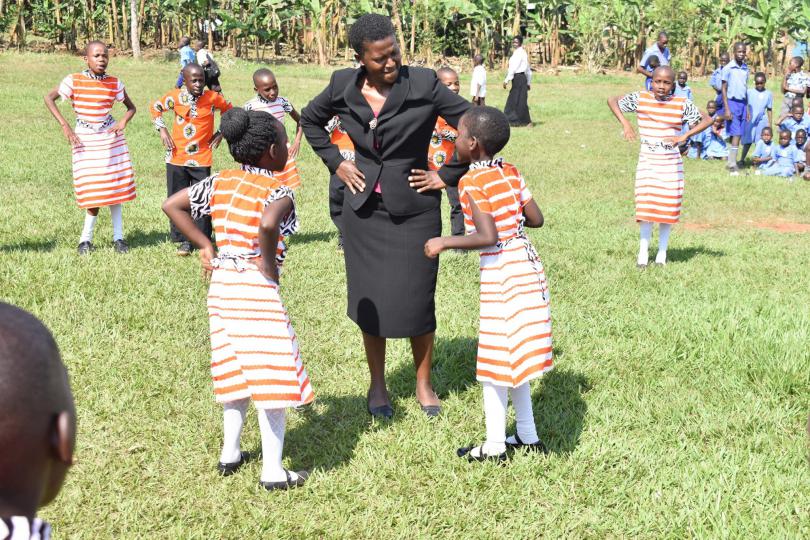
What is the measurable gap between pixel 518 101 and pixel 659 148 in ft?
39.0

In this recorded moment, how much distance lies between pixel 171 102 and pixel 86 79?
32.0 inches

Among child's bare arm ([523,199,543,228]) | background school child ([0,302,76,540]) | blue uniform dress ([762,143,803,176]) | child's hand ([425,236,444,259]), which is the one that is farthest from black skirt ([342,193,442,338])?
blue uniform dress ([762,143,803,176])

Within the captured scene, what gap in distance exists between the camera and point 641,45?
1373 inches

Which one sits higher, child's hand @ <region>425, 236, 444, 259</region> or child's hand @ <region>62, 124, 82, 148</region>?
child's hand @ <region>62, 124, 82, 148</region>

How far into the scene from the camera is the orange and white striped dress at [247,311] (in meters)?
4.04

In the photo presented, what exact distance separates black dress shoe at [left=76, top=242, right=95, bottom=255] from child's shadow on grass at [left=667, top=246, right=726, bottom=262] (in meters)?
5.74

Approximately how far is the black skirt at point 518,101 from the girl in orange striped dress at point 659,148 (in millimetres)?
11600

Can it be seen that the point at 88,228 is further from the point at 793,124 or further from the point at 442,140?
the point at 793,124

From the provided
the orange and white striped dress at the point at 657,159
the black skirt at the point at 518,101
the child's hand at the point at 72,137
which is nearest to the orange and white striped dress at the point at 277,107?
the child's hand at the point at 72,137

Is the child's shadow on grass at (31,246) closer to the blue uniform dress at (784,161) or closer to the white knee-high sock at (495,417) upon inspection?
the white knee-high sock at (495,417)

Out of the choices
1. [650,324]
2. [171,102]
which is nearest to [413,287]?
[650,324]

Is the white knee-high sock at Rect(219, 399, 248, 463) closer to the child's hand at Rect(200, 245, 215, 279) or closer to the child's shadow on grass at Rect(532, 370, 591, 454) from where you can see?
the child's hand at Rect(200, 245, 215, 279)

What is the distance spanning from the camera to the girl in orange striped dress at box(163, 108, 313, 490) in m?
4.04

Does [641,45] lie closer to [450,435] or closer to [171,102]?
[171,102]
